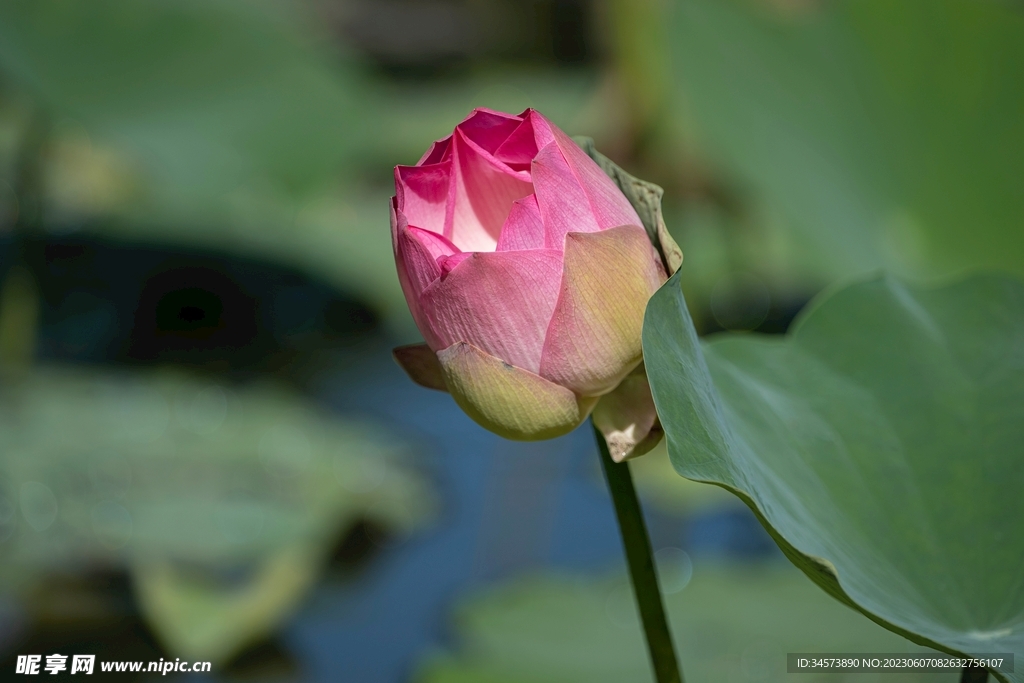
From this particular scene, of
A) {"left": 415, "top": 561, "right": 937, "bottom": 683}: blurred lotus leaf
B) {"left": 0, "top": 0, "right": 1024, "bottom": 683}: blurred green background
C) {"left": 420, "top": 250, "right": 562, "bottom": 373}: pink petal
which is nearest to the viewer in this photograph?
{"left": 420, "top": 250, "right": 562, "bottom": 373}: pink petal

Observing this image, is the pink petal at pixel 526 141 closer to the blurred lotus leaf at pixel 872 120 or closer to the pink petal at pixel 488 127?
the pink petal at pixel 488 127

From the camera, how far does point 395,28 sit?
A: 11.4 ft

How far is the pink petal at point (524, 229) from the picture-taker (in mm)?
316

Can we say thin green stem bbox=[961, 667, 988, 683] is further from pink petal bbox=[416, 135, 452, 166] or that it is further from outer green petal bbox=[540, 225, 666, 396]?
pink petal bbox=[416, 135, 452, 166]

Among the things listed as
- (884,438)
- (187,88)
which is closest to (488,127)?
(884,438)

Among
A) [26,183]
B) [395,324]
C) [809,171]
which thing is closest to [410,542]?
[395,324]

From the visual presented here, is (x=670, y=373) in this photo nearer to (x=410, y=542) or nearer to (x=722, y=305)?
(x=410, y=542)

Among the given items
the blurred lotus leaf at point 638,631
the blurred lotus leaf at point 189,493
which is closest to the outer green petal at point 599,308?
the blurred lotus leaf at point 638,631

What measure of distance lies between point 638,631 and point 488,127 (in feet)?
2.18

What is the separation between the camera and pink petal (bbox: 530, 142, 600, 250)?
0.31 meters

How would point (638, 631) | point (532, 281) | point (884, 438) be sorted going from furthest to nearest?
point (638, 631), point (884, 438), point (532, 281)

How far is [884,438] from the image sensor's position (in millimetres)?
443

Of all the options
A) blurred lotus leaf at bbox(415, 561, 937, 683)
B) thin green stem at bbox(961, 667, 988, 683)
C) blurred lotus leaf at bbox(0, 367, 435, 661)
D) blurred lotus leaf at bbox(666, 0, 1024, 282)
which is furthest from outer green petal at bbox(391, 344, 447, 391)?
blurred lotus leaf at bbox(666, 0, 1024, 282)

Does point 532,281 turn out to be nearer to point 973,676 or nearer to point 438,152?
point 438,152
